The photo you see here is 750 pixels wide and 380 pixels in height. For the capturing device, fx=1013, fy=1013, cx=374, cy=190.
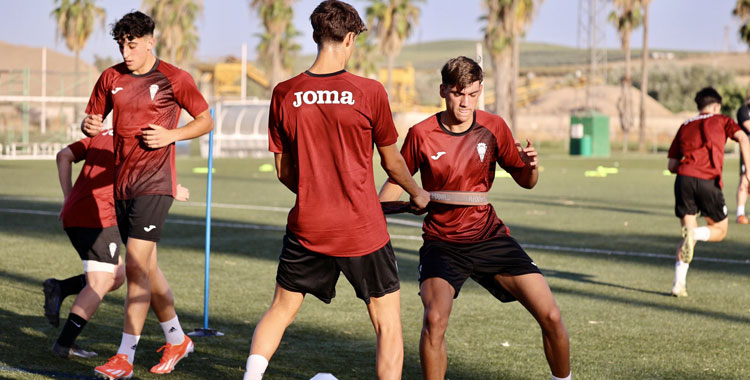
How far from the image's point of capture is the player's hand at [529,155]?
5.59 meters

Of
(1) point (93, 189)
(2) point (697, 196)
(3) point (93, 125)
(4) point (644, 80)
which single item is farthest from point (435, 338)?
(4) point (644, 80)

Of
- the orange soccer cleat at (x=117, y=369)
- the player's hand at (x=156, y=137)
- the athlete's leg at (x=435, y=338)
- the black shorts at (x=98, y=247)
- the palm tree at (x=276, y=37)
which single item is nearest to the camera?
the athlete's leg at (x=435, y=338)

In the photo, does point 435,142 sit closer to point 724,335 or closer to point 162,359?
point 162,359

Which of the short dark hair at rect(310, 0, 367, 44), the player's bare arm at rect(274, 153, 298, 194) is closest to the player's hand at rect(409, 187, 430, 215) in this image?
the player's bare arm at rect(274, 153, 298, 194)

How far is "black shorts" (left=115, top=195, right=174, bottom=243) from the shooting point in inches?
249

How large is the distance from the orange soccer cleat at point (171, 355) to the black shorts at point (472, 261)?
1.89 m


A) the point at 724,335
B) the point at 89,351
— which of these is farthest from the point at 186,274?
the point at 724,335

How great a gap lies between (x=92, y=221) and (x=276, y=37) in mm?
58666

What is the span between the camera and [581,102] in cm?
9869

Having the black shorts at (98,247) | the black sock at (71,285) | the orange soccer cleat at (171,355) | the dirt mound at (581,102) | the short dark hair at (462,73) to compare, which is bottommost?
the orange soccer cleat at (171,355)

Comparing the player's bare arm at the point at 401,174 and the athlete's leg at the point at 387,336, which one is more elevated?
the player's bare arm at the point at 401,174

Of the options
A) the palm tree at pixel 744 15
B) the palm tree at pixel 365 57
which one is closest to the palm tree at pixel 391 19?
the palm tree at pixel 365 57

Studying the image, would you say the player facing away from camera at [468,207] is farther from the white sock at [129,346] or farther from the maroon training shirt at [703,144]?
the maroon training shirt at [703,144]

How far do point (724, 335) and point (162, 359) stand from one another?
4428 mm
